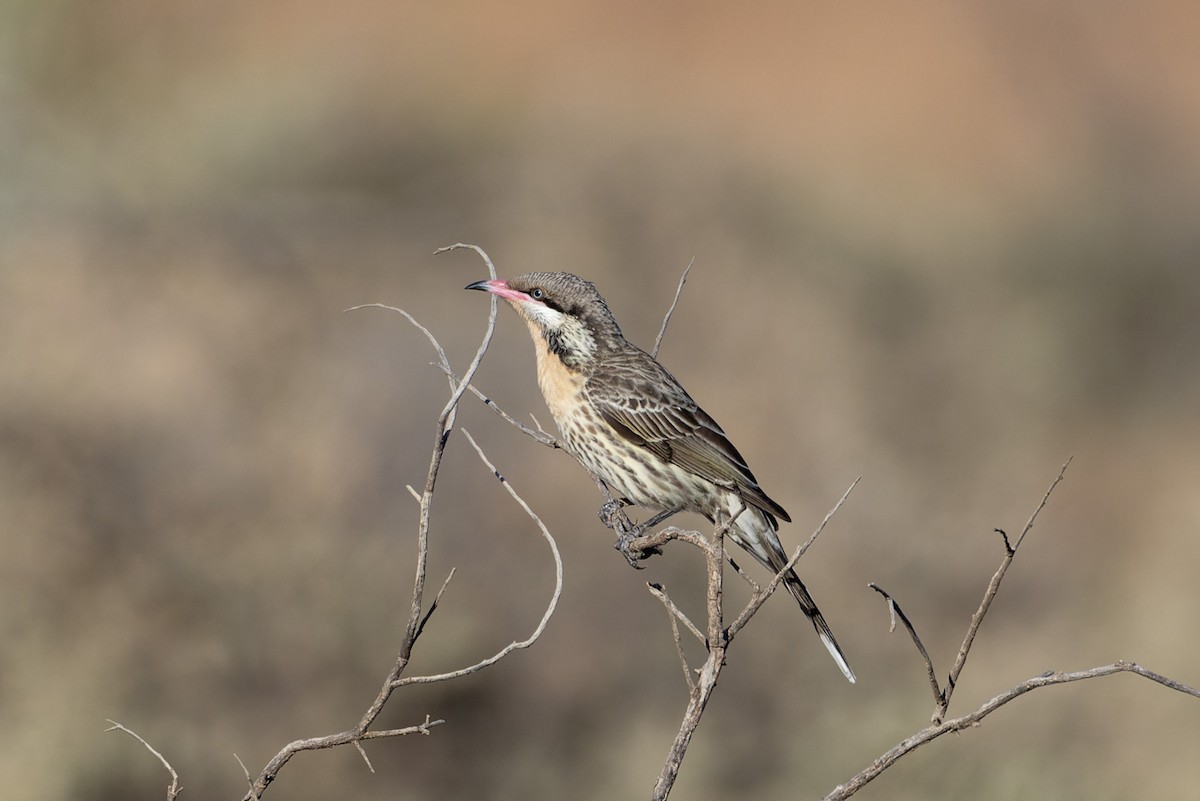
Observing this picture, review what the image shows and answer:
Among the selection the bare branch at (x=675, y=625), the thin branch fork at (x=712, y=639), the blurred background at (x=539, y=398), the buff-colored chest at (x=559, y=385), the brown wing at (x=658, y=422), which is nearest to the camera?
the thin branch fork at (x=712, y=639)

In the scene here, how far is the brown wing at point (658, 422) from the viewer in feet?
22.2

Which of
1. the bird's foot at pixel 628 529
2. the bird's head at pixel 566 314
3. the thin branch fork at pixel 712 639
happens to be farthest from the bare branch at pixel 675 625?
the bird's head at pixel 566 314

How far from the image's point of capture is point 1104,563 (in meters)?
15.4

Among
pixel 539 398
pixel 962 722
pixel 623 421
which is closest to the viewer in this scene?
pixel 962 722

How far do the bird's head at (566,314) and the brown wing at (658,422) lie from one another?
13cm

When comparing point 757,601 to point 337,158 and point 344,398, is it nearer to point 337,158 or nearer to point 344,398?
point 344,398

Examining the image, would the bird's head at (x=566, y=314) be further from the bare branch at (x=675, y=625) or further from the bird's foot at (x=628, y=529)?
the bare branch at (x=675, y=625)

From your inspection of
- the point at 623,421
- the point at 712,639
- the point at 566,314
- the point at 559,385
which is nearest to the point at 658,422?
the point at 623,421

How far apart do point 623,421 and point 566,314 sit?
67cm

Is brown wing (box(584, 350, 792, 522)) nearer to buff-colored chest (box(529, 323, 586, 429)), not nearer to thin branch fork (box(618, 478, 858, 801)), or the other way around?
buff-colored chest (box(529, 323, 586, 429))

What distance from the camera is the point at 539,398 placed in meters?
12.0

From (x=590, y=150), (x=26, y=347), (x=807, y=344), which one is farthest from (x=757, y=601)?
(x=590, y=150)

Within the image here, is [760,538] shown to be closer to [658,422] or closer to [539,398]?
[658,422]

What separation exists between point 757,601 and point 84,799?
24.6 feet
